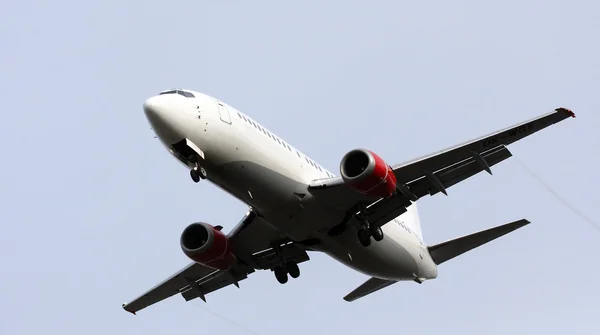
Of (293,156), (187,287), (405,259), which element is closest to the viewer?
(293,156)

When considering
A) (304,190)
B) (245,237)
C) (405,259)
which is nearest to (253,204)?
(304,190)

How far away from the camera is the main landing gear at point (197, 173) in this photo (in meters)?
33.9

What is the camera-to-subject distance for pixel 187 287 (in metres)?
43.7

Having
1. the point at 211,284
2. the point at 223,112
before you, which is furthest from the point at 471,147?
the point at 211,284

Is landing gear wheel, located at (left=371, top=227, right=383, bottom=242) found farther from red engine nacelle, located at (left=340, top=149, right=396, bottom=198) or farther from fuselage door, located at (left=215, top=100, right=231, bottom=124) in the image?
fuselage door, located at (left=215, top=100, right=231, bottom=124)

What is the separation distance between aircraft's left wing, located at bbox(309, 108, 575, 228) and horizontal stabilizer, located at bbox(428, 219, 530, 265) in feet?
12.2

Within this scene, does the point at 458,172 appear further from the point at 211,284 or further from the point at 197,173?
the point at 211,284

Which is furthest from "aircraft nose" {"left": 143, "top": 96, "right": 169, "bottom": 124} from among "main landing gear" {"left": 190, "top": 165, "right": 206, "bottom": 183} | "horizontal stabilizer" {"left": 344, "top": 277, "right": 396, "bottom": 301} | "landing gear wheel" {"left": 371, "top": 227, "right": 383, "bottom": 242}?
"horizontal stabilizer" {"left": 344, "top": 277, "right": 396, "bottom": 301}

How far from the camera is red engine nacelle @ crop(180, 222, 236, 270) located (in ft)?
127

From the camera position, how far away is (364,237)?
37094mm

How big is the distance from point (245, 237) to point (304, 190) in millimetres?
5134

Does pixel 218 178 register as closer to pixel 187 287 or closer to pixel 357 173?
pixel 357 173

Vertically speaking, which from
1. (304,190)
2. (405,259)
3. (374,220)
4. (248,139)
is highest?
(248,139)

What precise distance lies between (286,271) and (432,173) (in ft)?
26.6
